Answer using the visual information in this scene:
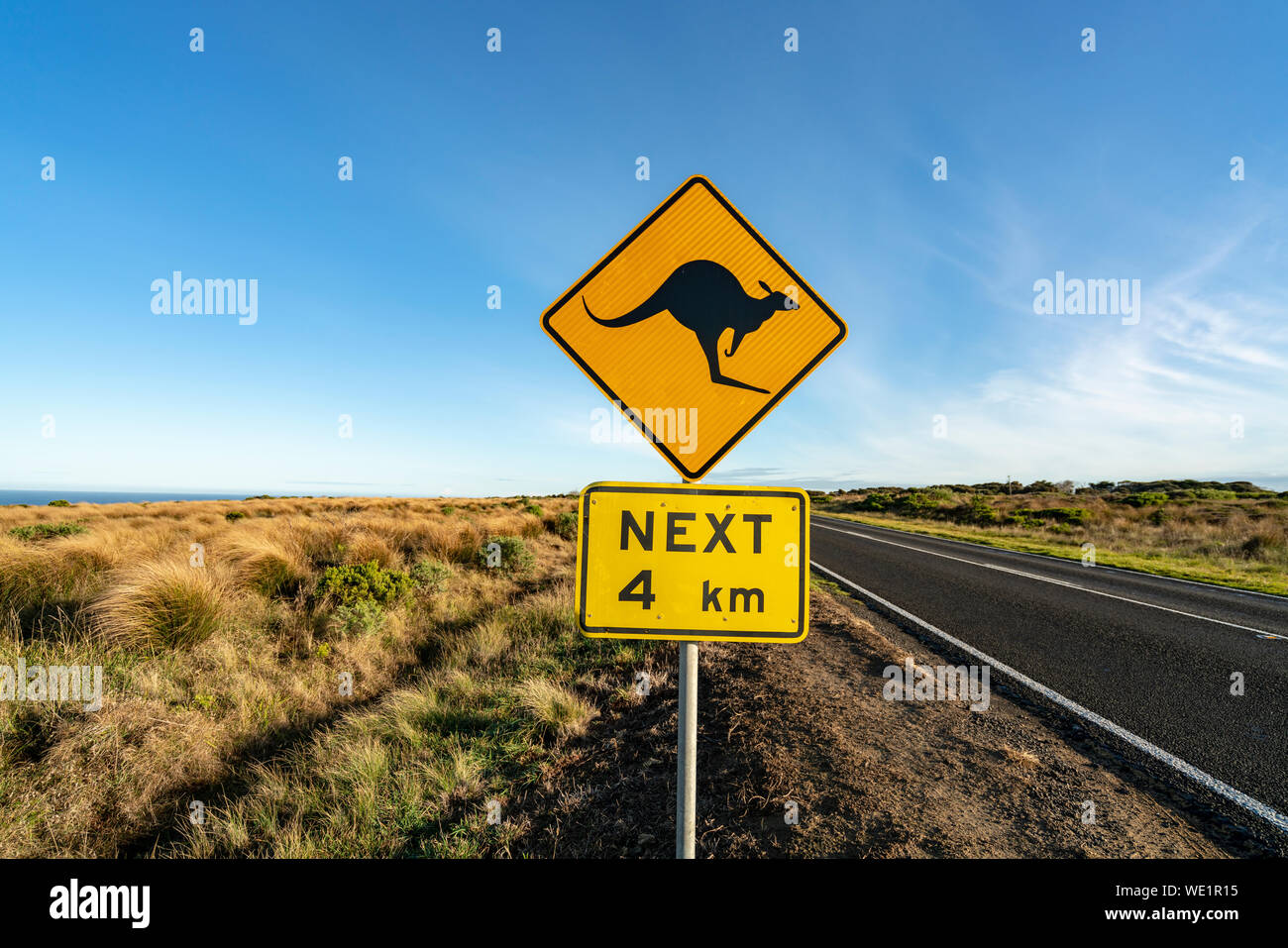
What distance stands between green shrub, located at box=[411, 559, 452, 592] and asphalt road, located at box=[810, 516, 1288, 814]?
7.31 metres

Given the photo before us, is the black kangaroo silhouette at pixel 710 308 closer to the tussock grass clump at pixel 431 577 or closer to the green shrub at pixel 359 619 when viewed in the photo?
the green shrub at pixel 359 619

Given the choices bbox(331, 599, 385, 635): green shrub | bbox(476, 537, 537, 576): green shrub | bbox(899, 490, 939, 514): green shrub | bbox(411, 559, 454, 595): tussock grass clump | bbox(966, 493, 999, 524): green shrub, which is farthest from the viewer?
bbox(899, 490, 939, 514): green shrub

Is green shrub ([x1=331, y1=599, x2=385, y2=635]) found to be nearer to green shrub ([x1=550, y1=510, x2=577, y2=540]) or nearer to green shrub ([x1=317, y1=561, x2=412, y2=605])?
green shrub ([x1=317, y1=561, x2=412, y2=605])

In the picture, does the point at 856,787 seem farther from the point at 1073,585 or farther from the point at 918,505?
the point at 918,505

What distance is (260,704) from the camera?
4645mm

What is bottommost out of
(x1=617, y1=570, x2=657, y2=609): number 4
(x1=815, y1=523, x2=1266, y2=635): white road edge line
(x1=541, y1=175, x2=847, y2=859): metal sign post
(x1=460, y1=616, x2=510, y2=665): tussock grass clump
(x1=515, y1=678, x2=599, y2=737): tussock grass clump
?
(x1=815, y1=523, x2=1266, y2=635): white road edge line

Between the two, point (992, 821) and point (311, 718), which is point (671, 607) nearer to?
point (992, 821)

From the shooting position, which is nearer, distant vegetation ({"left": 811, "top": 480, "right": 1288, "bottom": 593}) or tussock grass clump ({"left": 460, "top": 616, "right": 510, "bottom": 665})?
tussock grass clump ({"left": 460, "top": 616, "right": 510, "bottom": 665})

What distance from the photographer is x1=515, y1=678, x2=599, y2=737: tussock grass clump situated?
3488 millimetres

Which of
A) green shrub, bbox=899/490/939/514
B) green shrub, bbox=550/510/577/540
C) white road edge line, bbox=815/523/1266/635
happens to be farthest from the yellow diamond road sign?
green shrub, bbox=899/490/939/514

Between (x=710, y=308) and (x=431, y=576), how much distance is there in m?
7.94

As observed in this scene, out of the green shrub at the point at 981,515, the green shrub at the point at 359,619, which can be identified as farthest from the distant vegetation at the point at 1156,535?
the green shrub at the point at 359,619
